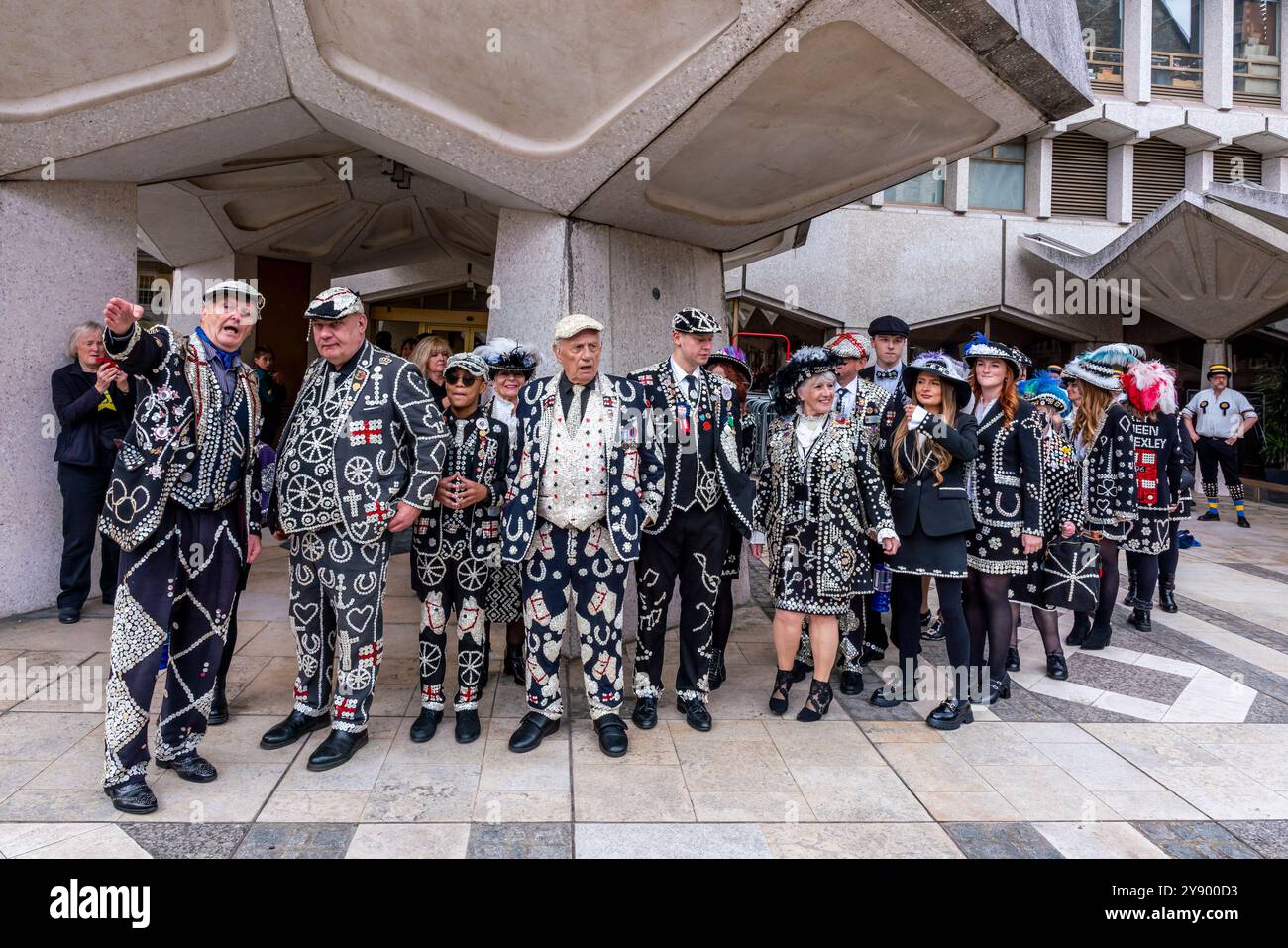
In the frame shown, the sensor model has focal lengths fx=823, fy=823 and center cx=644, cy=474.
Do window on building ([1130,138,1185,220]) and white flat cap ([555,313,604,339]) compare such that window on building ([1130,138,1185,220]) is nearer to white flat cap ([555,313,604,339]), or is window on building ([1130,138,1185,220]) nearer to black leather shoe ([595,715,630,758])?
white flat cap ([555,313,604,339])

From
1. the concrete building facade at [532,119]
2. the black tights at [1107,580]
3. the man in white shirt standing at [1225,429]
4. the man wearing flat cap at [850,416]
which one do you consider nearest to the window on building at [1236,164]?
the man in white shirt standing at [1225,429]

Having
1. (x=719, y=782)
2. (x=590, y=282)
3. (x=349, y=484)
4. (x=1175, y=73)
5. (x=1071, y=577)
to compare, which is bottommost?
(x=719, y=782)

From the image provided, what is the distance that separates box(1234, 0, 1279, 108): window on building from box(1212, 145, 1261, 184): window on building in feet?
3.21

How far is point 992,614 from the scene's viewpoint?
4277 mm

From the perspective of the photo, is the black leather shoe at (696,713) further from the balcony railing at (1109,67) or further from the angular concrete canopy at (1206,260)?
the balcony railing at (1109,67)

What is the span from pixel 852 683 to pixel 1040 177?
49.0ft

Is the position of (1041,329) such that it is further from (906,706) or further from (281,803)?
(281,803)

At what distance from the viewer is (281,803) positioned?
3074 millimetres

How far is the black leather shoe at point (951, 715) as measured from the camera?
13.2 feet

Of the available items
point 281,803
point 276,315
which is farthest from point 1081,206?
point 281,803

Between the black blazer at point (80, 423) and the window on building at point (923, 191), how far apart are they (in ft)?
46.6

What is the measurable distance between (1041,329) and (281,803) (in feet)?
55.5

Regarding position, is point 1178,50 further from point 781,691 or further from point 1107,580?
point 781,691

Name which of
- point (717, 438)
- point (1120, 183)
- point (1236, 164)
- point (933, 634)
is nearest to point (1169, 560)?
point (933, 634)
